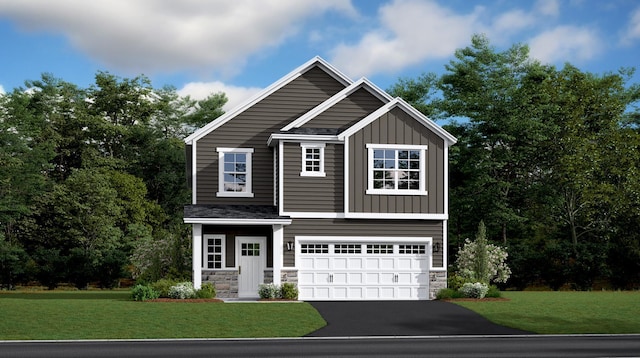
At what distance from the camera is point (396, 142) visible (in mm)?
33312

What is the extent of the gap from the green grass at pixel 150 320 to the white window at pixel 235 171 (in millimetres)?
7441

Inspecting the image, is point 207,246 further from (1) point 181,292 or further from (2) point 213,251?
(1) point 181,292

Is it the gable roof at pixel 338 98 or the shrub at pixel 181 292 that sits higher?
the gable roof at pixel 338 98

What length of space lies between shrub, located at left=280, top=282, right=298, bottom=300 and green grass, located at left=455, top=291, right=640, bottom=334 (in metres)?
6.26

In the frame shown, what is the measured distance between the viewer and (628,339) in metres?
21.9

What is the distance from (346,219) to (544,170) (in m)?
20.8

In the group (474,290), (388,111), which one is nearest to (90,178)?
(388,111)

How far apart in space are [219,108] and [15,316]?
44.7 meters

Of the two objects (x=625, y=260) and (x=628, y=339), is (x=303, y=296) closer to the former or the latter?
(x=628, y=339)

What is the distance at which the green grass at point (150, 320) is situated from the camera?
22.5 metres

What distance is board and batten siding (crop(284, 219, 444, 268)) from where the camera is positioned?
33.0 metres

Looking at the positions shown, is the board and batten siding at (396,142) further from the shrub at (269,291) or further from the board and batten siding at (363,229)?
the shrub at (269,291)

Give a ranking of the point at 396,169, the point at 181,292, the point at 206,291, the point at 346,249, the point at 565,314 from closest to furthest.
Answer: the point at 565,314 < the point at 181,292 < the point at 206,291 < the point at 396,169 < the point at 346,249

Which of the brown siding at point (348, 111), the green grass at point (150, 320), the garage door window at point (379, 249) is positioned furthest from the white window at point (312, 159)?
the green grass at point (150, 320)
